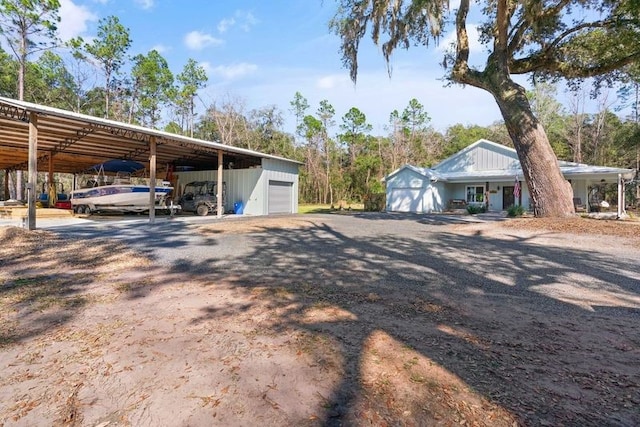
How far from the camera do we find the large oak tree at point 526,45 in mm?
11859

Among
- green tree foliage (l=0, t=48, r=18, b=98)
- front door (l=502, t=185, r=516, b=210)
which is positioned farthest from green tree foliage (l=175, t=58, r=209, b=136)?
front door (l=502, t=185, r=516, b=210)

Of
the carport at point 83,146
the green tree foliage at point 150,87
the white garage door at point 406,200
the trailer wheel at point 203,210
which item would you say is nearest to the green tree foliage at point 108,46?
the green tree foliage at point 150,87

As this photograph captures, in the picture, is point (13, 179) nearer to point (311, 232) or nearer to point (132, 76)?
point (132, 76)

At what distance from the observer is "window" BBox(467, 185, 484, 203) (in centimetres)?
2400

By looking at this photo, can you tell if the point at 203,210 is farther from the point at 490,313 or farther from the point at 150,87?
the point at 150,87

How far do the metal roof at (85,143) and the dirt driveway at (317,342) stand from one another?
6257mm

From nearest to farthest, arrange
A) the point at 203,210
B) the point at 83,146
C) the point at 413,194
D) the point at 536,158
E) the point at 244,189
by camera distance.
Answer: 1. the point at 536,158
2. the point at 83,146
3. the point at 203,210
4. the point at 244,189
5. the point at 413,194

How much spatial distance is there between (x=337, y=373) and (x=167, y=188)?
15.2m

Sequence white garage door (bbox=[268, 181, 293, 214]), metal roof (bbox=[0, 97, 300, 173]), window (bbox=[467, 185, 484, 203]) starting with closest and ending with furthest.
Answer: metal roof (bbox=[0, 97, 300, 173]) < white garage door (bbox=[268, 181, 293, 214]) < window (bbox=[467, 185, 484, 203])

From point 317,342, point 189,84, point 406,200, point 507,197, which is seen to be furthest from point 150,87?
point 317,342

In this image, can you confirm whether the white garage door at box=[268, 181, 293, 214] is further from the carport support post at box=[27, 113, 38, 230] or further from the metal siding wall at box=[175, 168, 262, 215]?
the carport support post at box=[27, 113, 38, 230]

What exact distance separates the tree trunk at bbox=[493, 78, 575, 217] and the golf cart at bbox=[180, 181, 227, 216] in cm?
1399

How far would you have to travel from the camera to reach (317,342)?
2834 mm

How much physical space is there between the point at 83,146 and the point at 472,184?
75.8 feet
